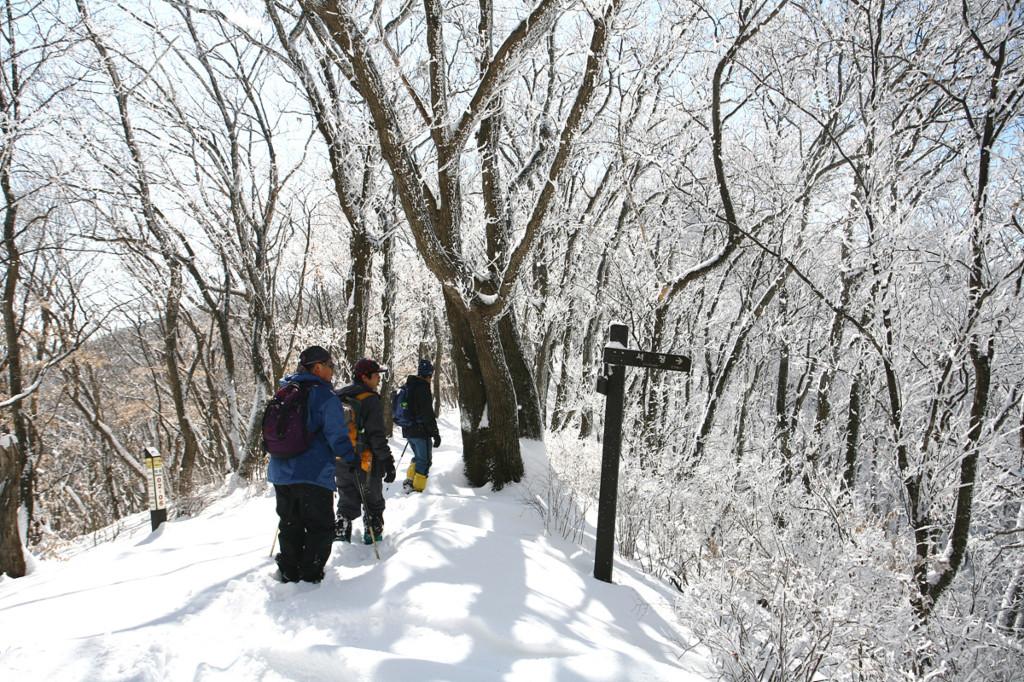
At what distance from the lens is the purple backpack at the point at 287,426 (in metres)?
3.59

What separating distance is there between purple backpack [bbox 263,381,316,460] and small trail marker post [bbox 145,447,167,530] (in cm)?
389

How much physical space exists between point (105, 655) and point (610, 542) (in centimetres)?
333

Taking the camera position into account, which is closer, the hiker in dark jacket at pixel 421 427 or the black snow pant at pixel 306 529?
the black snow pant at pixel 306 529

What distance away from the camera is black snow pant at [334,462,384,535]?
179 inches

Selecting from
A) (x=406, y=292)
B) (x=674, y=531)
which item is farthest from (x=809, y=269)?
(x=406, y=292)

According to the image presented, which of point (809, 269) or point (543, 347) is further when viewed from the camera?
point (543, 347)

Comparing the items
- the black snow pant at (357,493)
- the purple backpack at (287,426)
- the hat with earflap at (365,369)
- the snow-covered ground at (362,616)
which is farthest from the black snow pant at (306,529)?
the hat with earflap at (365,369)

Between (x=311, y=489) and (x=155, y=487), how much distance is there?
4.22 meters

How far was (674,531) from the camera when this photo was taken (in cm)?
612

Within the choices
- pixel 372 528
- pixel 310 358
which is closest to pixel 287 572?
pixel 372 528

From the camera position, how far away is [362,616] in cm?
313

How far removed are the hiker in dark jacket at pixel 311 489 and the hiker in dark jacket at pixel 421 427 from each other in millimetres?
2372

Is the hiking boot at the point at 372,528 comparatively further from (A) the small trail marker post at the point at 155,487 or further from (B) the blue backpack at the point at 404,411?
(A) the small trail marker post at the point at 155,487

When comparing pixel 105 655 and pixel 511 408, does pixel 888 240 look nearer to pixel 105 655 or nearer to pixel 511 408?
pixel 511 408
